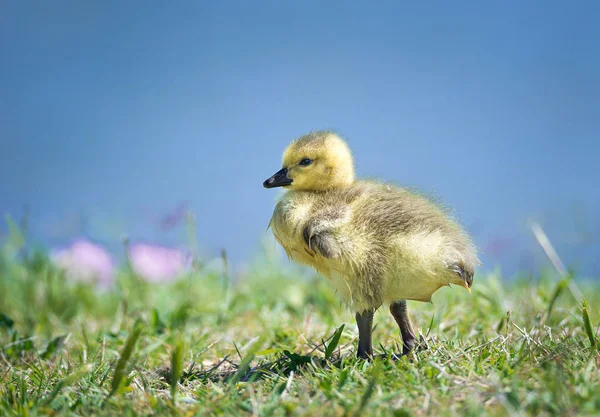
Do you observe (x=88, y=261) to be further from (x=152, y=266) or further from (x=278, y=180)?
(x=278, y=180)

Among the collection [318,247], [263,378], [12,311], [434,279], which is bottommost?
[12,311]

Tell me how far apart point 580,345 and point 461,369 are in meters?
0.78

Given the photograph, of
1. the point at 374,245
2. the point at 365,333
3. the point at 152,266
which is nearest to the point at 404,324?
the point at 365,333

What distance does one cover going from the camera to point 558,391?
7.25ft

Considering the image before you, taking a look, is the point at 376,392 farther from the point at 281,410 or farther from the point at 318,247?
the point at 318,247

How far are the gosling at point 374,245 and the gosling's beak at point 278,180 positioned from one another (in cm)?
10

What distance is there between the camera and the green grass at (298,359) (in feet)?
7.82

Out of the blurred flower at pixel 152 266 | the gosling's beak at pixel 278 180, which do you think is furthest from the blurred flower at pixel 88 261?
the gosling's beak at pixel 278 180

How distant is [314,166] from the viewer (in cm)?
330

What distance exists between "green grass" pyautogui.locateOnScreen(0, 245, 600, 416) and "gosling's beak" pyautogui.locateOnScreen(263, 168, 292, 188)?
811 millimetres

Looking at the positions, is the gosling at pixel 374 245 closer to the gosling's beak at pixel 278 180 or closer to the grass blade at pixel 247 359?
the gosling's beak at pixel 278 180

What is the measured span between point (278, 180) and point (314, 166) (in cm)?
→ 21

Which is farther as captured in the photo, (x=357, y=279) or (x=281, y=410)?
→ (x=357, y=279)

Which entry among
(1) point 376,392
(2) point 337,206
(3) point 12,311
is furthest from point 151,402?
(3) point 12,311
